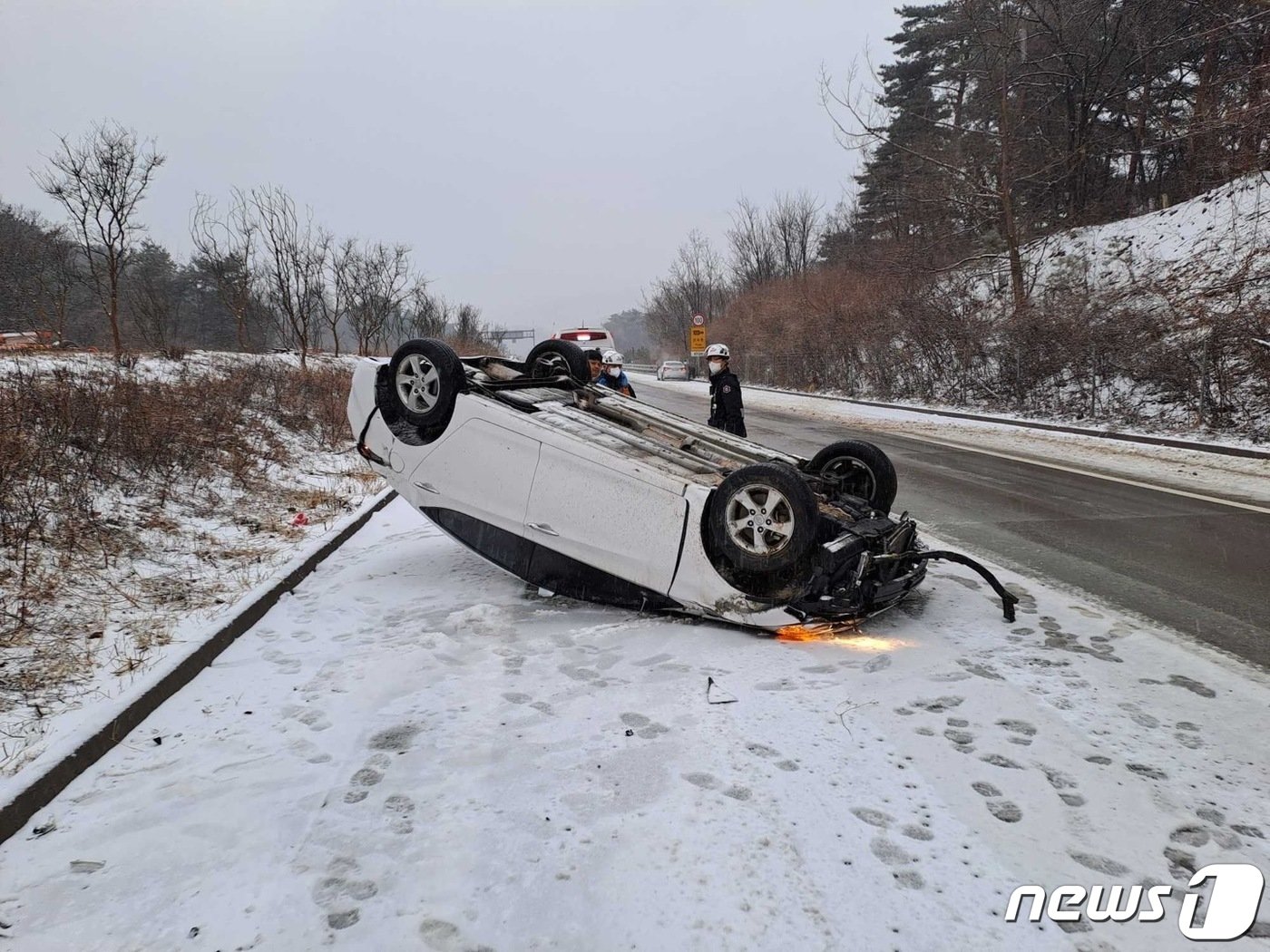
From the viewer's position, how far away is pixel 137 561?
5.18 m

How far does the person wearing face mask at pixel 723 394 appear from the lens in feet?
23.2

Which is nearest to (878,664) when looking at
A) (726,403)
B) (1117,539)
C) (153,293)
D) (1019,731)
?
(1019,731)

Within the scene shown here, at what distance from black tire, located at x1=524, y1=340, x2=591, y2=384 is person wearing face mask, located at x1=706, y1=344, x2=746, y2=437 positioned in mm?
1319

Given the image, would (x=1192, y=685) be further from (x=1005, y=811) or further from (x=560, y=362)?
(x=560, y=362)

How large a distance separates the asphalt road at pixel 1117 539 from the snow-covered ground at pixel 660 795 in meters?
0.59

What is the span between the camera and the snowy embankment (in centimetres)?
330

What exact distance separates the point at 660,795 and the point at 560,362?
4586 millimetres

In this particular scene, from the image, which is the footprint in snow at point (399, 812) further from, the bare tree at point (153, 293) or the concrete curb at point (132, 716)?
the bare tree at point (153, 293)

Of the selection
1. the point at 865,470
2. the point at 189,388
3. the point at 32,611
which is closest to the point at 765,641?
the point at 865,470

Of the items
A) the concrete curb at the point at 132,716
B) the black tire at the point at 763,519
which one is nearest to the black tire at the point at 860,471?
the black tire at the point at 763,519

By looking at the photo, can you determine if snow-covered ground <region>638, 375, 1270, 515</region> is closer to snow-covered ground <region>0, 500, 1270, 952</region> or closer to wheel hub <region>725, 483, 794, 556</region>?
snow-covered ground <region>0, 500, 1270, 952</region>

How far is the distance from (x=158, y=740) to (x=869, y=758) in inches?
117

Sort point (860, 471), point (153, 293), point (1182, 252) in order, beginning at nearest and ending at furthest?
point (860, 471) → point (1182, 252) → point (153, 293)

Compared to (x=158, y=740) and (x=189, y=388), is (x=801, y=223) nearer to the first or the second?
(x=189, y=388)
